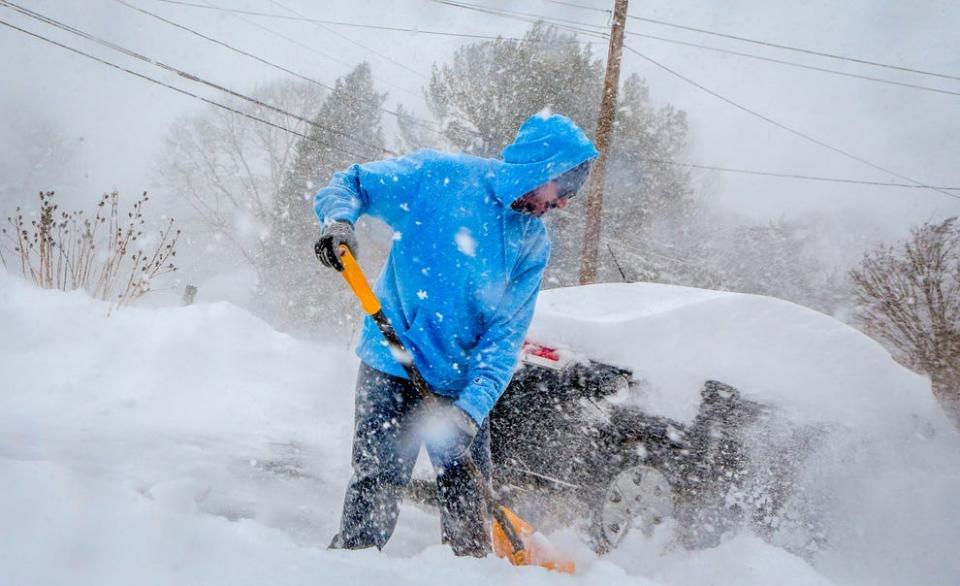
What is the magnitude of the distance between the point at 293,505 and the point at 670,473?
1.86 m

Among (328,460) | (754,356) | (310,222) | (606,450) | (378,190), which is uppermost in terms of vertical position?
(310,222)

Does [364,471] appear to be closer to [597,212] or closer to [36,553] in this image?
[36,553]

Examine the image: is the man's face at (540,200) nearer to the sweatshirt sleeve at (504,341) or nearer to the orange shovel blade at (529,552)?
the sweatshirt sleeve at (504,341)

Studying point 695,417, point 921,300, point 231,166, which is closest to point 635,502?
point 695,417

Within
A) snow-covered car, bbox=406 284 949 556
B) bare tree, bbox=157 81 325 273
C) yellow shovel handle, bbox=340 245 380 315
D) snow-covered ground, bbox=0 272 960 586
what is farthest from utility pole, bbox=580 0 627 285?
bare tree, bbox=157 81 325 273

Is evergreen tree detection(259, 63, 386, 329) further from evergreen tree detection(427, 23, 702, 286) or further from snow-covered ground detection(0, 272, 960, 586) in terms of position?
snow-covered ground detection(0, 272, 960, 586)

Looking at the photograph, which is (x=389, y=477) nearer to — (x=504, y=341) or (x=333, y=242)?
(x=504, y=341)

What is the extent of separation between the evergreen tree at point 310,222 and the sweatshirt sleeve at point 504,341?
19.7 metres

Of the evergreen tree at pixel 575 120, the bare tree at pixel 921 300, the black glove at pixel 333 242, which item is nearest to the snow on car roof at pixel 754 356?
the black glove at pixel 333 242

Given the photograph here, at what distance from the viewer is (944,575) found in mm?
2143

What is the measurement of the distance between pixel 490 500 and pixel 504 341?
1.87 feet

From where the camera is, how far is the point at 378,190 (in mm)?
1803

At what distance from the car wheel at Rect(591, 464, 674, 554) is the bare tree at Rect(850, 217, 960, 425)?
16.5 ft

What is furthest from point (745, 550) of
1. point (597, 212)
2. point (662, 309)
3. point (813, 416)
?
point (597, 212)
